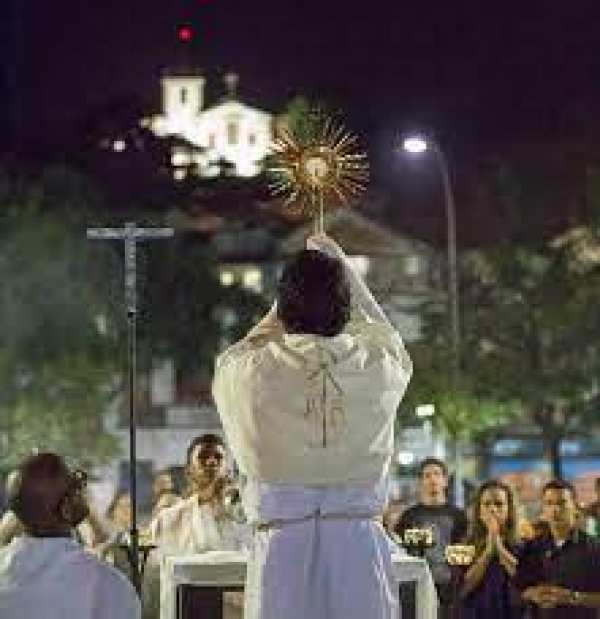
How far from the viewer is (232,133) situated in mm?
100688

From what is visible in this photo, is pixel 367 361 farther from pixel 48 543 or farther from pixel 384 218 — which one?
pixel 384 218

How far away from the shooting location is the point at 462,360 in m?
46.1

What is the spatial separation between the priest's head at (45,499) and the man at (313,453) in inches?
54.6

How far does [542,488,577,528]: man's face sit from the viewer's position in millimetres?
11328

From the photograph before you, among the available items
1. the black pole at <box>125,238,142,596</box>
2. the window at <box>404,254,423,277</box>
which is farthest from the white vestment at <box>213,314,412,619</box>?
the window at <box>404,254,423,277</box>

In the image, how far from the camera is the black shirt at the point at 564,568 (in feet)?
36.2

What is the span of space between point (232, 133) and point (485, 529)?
8979 cm

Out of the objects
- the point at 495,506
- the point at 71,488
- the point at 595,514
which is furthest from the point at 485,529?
the point at 71,488

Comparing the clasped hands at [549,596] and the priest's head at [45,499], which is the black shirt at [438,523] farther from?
the priest's head at [45,499]

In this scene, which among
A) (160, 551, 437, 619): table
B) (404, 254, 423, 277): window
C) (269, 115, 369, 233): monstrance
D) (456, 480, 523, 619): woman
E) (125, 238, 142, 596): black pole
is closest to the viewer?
(160, 551, 437, 619): table

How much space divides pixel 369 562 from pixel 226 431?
811 millimetres

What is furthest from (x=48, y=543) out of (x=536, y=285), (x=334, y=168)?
(x=536, y=285)

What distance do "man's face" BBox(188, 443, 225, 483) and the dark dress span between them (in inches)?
72.1

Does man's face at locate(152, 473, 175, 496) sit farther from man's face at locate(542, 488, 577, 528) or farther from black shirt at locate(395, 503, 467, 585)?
man's face at locate(542, 488, 577, 528)
